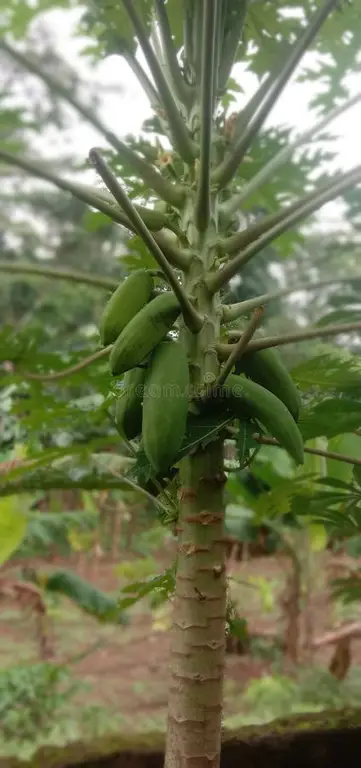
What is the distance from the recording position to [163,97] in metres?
0.77

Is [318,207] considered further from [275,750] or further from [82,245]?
[82,245]

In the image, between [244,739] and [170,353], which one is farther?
[244,739]

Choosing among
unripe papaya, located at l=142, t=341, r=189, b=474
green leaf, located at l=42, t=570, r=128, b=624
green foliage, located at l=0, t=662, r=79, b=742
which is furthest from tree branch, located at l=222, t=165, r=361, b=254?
green foliage, located at l=0, t=662, r=79, b=742

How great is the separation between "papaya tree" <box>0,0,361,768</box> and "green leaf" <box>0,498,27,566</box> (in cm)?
143

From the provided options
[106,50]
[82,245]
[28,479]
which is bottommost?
[28,479]

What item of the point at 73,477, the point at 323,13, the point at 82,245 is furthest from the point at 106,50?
the point at 82,245

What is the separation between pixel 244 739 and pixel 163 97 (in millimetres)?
873

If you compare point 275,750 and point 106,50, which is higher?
point 106,50

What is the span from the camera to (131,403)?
70 centimetres

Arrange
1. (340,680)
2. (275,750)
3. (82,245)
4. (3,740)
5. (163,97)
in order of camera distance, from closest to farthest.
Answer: (163,97) < (275,750) < (3,740) < (340,680) < (82,245)

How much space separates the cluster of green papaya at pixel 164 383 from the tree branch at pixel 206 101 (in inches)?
4.5

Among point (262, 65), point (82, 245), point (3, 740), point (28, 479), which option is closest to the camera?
point (262, 65)

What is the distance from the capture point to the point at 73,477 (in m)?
1.29

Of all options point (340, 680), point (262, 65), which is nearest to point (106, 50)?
point (262, 65)
